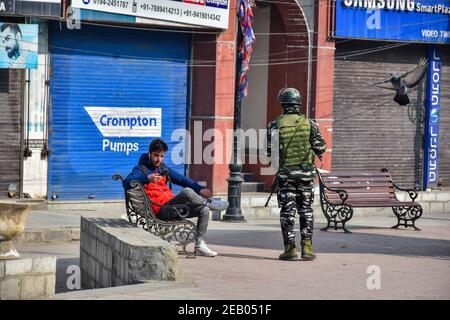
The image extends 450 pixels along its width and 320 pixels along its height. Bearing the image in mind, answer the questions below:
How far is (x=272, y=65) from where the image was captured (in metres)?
24.4

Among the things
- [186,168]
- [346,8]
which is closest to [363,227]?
[186,168]

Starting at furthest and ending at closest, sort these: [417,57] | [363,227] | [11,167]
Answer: [417,57]
[11,167]
[363,227]

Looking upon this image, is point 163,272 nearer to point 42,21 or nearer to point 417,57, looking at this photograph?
point 42,21

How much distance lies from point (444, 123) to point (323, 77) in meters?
4.07

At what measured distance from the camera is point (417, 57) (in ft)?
83.6

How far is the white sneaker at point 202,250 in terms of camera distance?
1221 cm

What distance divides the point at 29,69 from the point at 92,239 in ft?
28.8

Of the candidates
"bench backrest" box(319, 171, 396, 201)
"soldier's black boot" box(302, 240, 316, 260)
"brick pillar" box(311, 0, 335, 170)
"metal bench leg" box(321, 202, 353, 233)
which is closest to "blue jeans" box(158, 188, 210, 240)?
"soldier's black boot" box(302, 240, 316, 260)

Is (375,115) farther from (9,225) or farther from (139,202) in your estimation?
(9,225)

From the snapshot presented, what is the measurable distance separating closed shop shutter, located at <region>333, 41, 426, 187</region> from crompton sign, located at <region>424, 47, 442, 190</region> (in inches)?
5.7

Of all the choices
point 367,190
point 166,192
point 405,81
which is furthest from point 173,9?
point 166,192

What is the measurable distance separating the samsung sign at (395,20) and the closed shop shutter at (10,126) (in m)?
7.22

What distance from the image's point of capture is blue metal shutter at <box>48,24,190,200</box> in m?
20.3

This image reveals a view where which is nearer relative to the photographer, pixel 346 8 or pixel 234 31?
pixel 234 31
